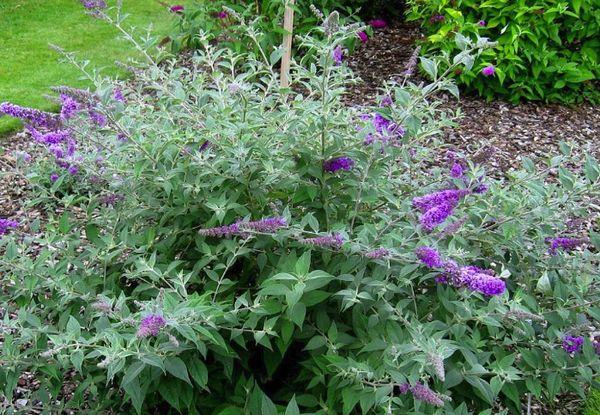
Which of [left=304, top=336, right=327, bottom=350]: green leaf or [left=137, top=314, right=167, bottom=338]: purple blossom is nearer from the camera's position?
[left=137, top=314, right=167, bottom=338]: purple blossom

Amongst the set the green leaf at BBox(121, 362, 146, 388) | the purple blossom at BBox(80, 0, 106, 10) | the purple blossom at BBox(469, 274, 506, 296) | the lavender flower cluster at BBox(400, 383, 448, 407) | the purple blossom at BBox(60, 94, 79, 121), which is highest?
the purple blossom at BBox(80, 0, 106, 10)

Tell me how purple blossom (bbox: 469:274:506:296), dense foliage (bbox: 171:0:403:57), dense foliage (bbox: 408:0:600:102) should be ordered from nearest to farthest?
purple blossom (bbox: 469:274:506:296) → dense foliage (bbox: 408:0:600:102) → dense foliage (bbox: 171:0:403:57)

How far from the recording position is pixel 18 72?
6699 mm

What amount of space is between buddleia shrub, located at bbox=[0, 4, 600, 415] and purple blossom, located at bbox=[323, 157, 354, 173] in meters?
0.01

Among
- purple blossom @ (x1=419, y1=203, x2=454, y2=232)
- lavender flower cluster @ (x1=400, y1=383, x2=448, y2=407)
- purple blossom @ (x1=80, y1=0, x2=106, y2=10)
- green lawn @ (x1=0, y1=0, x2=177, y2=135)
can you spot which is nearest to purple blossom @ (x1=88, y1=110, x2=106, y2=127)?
purple blossom @ (x1=80, y1=0, x2=106, y2=10)

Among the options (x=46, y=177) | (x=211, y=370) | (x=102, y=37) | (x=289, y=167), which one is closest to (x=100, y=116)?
(x=46, y=177)

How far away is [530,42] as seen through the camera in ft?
17.8

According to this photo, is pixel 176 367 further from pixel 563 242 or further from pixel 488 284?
pixel 563 242

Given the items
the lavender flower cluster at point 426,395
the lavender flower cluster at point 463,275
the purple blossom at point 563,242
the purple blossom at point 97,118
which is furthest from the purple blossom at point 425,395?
the purple blossom at point 97,118

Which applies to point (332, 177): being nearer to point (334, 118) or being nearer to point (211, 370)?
point (334, 118)

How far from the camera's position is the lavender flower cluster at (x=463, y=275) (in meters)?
1.75

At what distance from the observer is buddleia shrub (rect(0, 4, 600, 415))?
1.96 meters

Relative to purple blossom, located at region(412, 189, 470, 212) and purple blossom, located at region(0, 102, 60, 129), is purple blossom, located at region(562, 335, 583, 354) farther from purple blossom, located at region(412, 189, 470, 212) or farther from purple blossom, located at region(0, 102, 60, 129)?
purple blossom, located at region(0, 102, 60, 129)

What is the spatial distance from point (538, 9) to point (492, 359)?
3840mm
